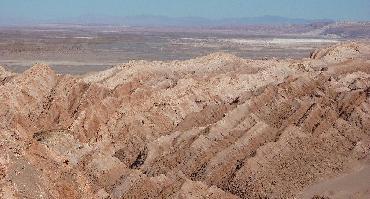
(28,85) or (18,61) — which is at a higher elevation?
(28,85)

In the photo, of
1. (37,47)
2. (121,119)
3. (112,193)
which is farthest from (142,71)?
(37,47)

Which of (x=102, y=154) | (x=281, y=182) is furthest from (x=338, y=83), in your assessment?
(x=102, y=154)

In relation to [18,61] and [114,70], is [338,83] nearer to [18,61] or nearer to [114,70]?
[114,70]

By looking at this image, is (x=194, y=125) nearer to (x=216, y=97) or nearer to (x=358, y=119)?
(x=216, y=97)

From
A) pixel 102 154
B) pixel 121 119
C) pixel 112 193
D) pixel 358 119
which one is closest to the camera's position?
pixel 112 193

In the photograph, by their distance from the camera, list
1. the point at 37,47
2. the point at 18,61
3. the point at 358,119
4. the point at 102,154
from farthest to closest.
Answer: the point at 37,47
the point at 18,61
the point at 358,119
the point at 102,154

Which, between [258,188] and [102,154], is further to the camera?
[102,154]
